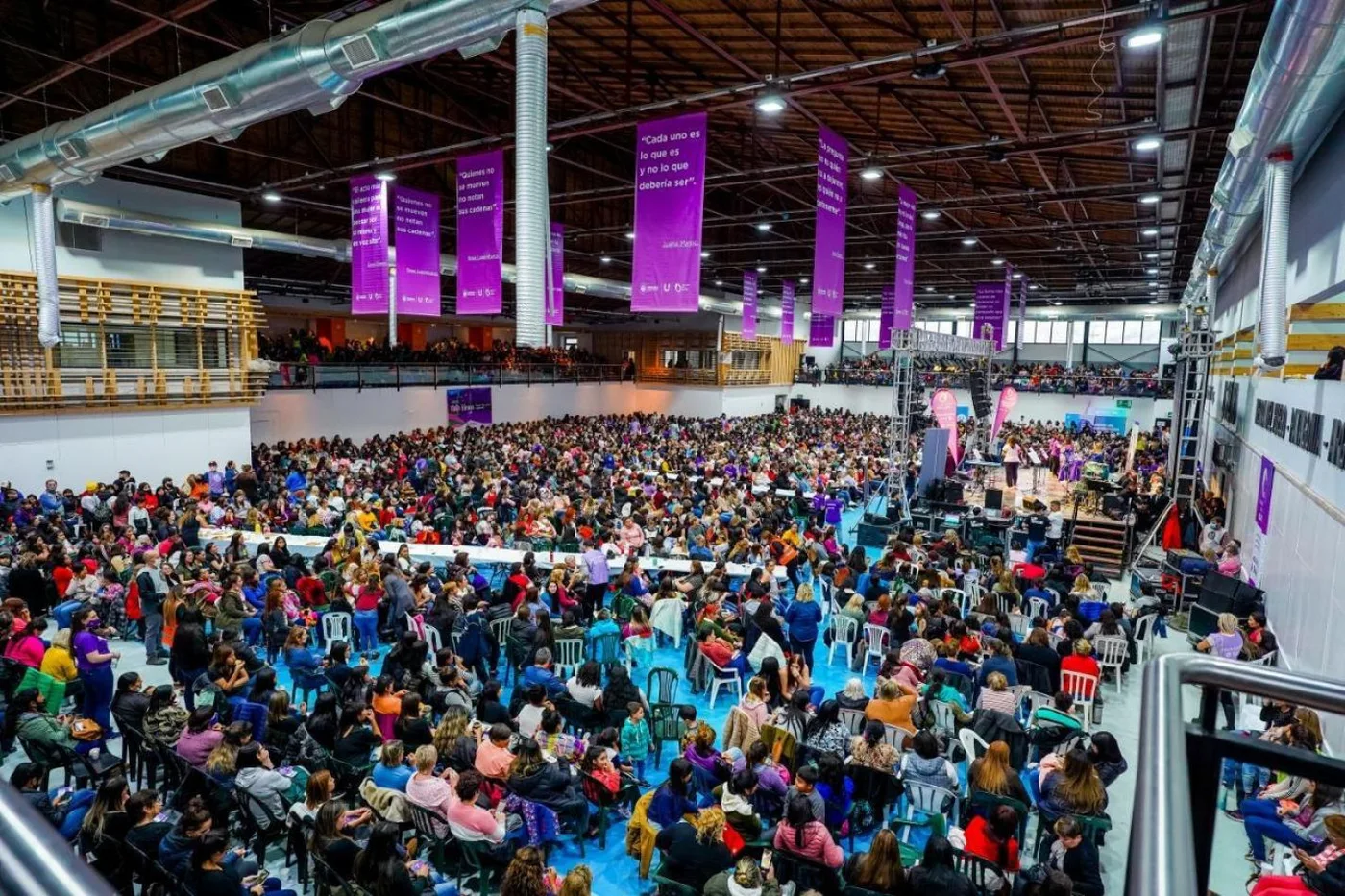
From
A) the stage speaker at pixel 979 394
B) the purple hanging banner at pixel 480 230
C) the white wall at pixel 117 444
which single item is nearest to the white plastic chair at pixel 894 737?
the purple hanging banner at pixel 480 230

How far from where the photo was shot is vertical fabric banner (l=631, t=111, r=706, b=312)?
827 cm

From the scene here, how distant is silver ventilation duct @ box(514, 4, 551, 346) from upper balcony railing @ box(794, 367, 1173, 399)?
28.1m

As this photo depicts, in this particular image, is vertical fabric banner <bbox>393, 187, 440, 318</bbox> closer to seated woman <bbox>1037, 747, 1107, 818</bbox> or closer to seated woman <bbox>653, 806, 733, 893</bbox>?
seated woman <bbox>653, 806, 733, 893</bbox>

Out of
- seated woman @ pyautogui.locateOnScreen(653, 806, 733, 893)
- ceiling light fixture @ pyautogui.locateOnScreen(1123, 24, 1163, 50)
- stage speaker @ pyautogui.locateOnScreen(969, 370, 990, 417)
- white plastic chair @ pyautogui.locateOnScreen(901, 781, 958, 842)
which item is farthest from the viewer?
stage speaker @ pyautogui.locateOnScreen(969, 370, 990, 417)

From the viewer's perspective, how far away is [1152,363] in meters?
41.8

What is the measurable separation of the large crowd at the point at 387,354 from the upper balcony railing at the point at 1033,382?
16.0 meters

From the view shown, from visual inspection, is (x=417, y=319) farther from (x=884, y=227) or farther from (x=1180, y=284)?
(x=1180, y=284)

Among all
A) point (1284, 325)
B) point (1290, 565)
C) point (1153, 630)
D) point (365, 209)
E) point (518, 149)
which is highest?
point (365, 209)

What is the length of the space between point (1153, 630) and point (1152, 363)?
37.4 meters

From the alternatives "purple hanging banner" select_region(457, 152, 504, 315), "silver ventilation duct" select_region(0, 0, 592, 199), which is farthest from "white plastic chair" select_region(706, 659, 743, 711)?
"silver ventilation duct" select_region(0, 0, 592, 199)

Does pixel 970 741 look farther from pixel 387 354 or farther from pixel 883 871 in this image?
pixel 387 354

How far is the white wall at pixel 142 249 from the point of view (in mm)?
14789

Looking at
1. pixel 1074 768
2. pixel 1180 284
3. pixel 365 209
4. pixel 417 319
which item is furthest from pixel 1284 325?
pixel 417 319

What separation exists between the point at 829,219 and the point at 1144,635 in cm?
705
